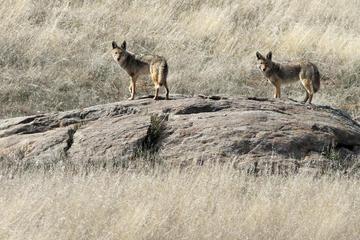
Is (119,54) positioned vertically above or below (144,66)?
above

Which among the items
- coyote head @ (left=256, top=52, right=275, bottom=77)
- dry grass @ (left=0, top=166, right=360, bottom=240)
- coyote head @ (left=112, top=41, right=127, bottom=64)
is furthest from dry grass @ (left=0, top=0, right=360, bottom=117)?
dry grass @ (left=0, top=166, right=360, bottom=240)

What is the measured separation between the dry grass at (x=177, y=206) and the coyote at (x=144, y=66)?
204 cm

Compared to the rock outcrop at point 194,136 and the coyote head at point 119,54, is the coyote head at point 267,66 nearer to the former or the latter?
the rock outcrop at point 194,136

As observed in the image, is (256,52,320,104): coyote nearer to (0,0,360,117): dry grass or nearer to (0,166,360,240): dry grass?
(0,166,360,240): dry grass

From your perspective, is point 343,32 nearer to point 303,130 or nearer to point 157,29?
point 157,29

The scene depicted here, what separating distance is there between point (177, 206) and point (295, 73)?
4.62 meters

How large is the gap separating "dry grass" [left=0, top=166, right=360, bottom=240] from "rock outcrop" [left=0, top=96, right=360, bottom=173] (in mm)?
704

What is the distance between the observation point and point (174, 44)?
56.2 feet

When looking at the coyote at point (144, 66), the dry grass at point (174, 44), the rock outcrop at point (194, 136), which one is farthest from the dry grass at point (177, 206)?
the dry grass at point (174, 44)

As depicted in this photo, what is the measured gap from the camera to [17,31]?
16734mm

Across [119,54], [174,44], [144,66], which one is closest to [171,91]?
[174,44]

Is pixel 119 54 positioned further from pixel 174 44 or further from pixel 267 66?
pixel 174 44

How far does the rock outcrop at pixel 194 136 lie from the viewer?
10086mm

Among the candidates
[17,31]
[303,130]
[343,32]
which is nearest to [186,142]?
[303,130]
